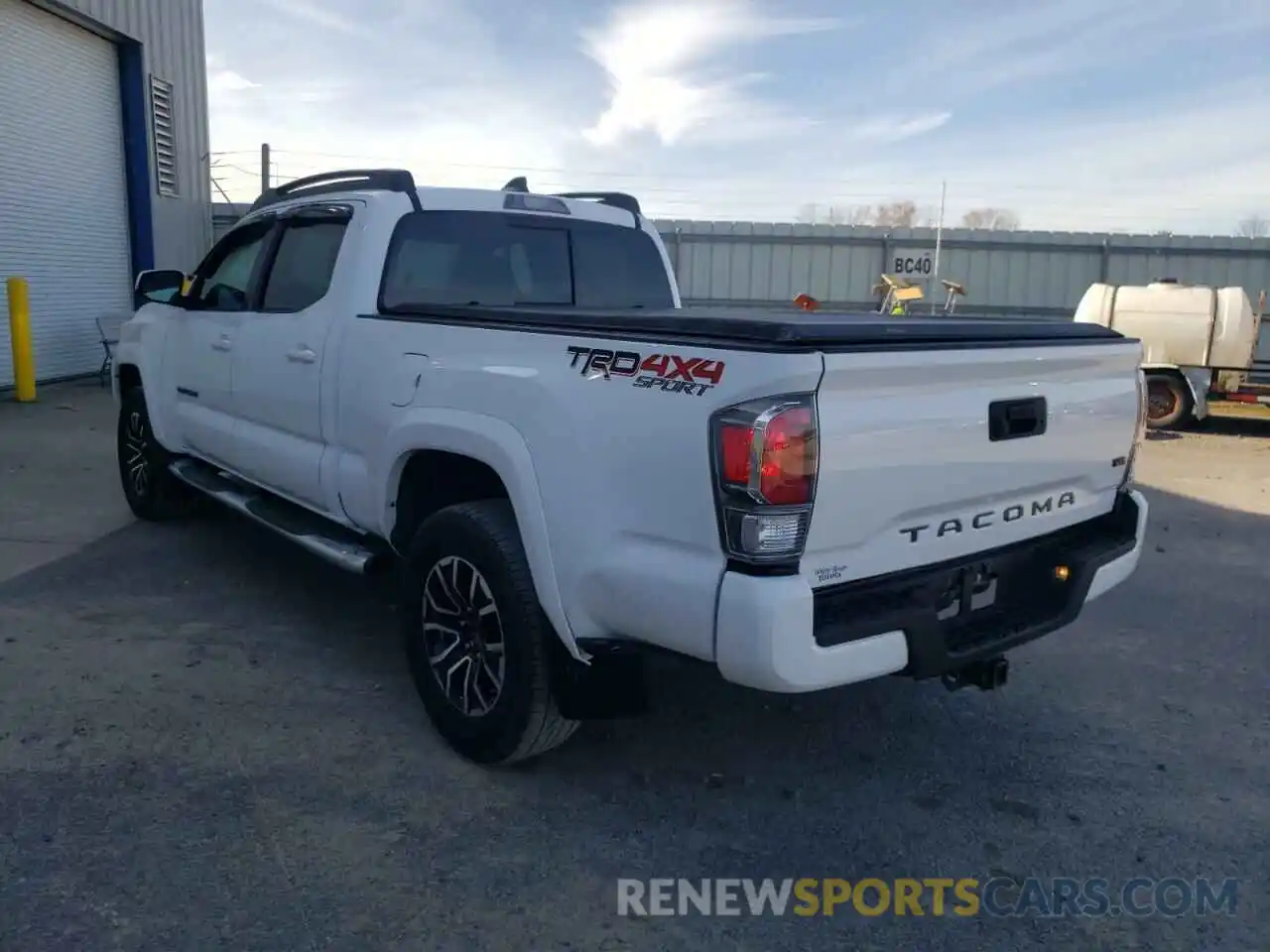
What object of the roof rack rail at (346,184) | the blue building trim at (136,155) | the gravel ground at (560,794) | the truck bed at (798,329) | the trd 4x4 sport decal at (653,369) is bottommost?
the gravel ground at (560,794)

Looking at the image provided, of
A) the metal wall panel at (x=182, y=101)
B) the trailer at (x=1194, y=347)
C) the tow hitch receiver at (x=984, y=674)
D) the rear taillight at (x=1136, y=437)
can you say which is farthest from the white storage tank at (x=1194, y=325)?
the metal wall panel at (x=182, y=101)

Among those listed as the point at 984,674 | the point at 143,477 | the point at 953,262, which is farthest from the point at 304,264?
the point at 953,262

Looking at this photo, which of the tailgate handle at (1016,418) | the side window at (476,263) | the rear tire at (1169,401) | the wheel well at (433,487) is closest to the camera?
the tailgate handle at (1016,418)

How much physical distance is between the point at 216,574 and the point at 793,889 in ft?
12.6

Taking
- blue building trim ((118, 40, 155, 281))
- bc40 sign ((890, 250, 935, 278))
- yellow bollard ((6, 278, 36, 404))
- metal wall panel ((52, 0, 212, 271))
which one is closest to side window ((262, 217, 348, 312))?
yellow bollard ((6, 278, 36, 404))

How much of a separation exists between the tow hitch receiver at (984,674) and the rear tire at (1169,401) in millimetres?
10922

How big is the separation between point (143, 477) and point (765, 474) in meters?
5.24

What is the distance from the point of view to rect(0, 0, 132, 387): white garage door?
41.4 feet

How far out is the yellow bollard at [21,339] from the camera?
12133mm

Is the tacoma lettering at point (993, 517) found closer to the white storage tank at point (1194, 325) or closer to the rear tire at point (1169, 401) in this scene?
the white storage tank at point (1194, 325)

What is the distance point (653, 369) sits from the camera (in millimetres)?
2621

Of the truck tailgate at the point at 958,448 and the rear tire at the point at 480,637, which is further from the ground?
the truck tailgate at the point at 958,448

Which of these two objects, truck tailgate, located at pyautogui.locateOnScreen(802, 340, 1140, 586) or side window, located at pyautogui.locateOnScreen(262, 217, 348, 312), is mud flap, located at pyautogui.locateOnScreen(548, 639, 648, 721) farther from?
side window, located at pyautogui.locateOnScreen(262, 217, 348, 312)

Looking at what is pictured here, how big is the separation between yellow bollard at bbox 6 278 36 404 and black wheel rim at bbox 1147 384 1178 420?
1376 cm
